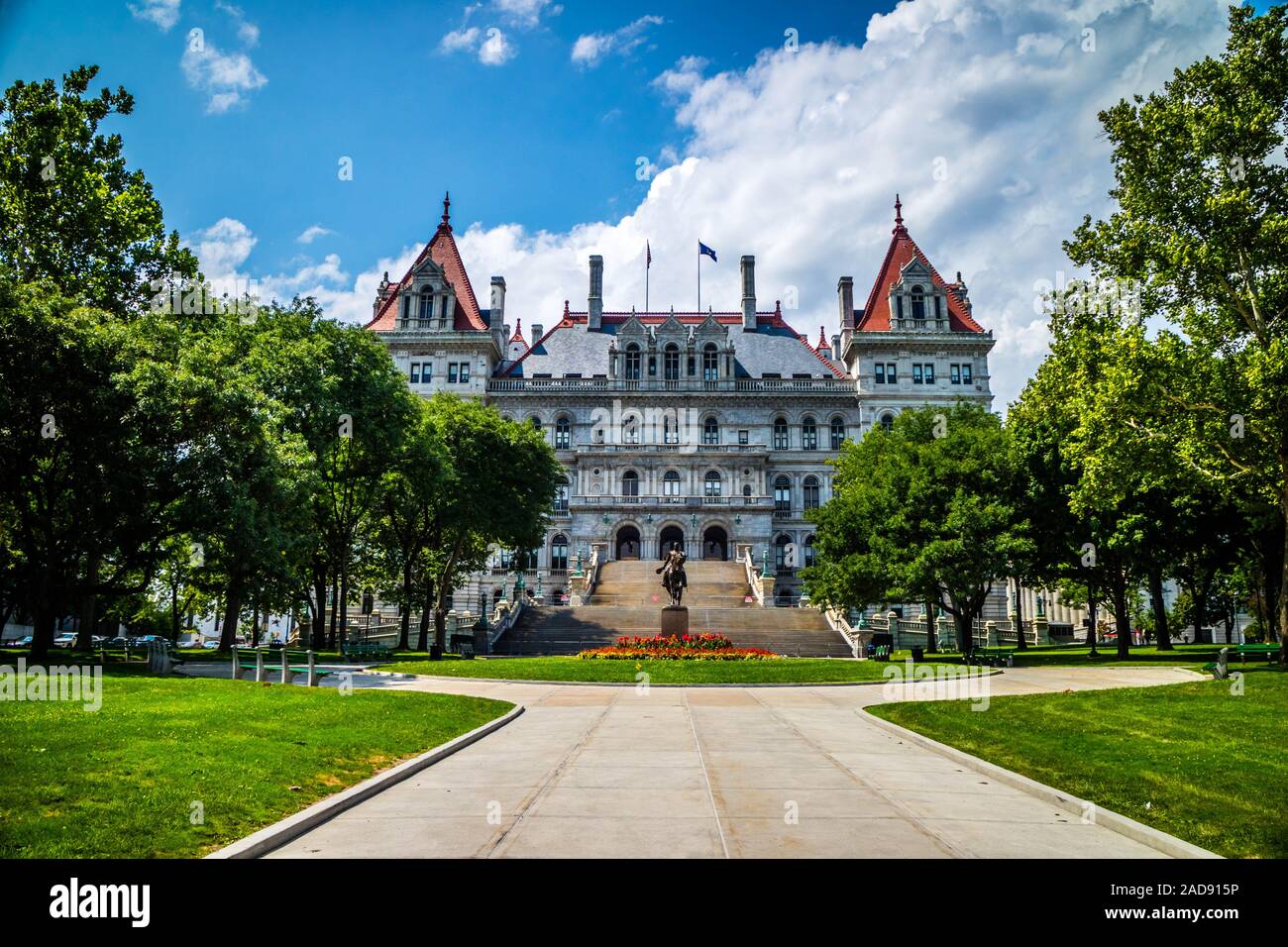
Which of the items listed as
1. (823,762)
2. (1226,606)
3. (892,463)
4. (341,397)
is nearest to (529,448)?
(341,397)

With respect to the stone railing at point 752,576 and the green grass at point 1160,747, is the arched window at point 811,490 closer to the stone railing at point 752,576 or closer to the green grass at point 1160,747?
the stone railing at point 752,576

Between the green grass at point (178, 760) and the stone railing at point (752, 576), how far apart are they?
37986mm

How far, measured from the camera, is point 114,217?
29.0 metres

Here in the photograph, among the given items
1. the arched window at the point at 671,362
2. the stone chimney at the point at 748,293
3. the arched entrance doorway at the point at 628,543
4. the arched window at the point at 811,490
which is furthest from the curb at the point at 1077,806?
the stone chimney at the point at 748,293

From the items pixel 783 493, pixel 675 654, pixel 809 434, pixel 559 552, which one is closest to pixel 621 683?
pixel 675 654

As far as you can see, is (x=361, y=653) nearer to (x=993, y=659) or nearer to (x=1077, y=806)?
(x=993, y=659)

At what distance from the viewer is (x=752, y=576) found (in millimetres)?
56031

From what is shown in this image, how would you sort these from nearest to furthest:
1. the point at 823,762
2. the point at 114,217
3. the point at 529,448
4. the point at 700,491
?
1. the point at 823,762
2. the point at 114,217
3. the point at 529,448
4. the point at 700,491

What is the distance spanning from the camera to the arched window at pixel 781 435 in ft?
235

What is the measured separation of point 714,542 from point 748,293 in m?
25.1

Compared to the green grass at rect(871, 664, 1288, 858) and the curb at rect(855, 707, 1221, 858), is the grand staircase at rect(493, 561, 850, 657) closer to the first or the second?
the green grass at rect(871, 664, 1288, 858)

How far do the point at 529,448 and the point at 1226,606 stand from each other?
59.7 metres

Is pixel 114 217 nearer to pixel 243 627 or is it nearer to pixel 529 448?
pixel 529 448

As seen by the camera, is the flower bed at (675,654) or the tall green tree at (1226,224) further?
the flower bed at (675,654)
